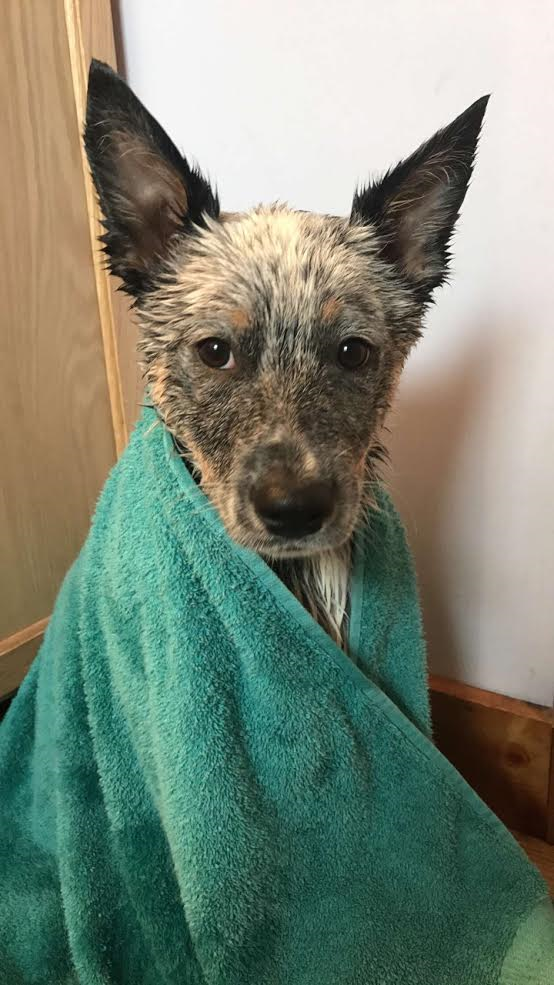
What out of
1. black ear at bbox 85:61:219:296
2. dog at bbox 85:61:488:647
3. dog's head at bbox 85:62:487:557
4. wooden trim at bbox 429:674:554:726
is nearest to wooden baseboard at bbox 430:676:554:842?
wooden trim at bbox 429:674:554:726

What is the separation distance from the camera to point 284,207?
118 centimetres

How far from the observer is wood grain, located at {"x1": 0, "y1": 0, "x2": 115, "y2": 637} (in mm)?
1421

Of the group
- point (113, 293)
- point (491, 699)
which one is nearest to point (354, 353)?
point (113, 293)

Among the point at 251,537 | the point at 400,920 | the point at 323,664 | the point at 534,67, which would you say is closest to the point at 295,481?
the point at 251,537

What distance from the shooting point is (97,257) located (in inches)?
62.4

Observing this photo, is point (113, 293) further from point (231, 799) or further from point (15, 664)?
point (231, 799)

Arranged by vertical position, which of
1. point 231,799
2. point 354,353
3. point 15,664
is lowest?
point 15,664

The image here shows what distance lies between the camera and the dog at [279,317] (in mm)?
953

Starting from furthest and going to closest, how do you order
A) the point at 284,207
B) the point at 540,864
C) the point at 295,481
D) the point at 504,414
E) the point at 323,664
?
the point at 540,864 < the point at 504,414 < the point at 284,207 < the point at 323,664 < the point at 295,481

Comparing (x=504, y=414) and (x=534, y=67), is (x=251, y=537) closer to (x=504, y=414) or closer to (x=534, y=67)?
(x=504, y=414)

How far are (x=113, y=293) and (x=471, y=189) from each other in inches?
29.6

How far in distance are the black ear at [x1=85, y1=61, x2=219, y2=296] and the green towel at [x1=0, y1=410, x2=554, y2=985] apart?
0.24 meters

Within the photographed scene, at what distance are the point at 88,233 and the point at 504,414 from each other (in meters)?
0.91

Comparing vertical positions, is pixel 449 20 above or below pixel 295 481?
above
